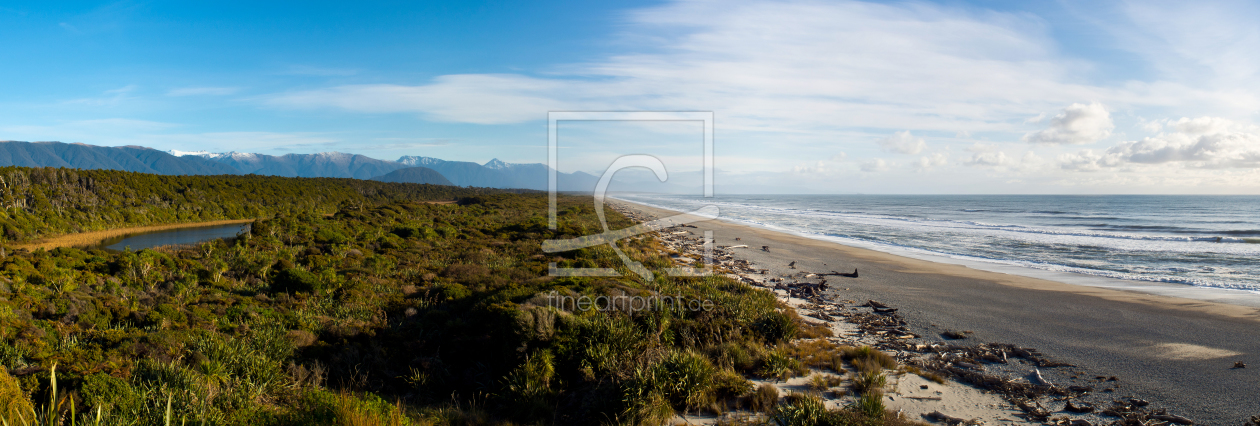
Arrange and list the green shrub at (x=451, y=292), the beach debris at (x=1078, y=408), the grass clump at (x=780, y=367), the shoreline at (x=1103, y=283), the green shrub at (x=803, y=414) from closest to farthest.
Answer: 1. the green shrub at (x=803, y=414)
2. the beach debris at (x=1078, y=408)
3. the grass clump at (x=780, y=367)
4. the green shrub at (x=451, y=292)
5. the shoreline at (x=1103, y=283)

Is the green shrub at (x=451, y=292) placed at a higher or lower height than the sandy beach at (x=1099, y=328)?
higher

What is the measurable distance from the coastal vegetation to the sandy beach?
3.02 meters

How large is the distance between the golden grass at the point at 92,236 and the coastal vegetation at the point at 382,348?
612 inches

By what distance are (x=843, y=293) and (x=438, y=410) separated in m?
11.2

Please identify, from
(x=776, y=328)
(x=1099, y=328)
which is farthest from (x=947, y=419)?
(x=1099, y=328)

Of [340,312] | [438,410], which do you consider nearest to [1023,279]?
[438,410]

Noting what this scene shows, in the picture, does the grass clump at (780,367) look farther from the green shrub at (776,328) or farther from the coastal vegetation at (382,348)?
the green shrub at (776,328)

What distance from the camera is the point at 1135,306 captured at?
12.1m

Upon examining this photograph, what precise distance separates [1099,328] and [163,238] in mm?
41797

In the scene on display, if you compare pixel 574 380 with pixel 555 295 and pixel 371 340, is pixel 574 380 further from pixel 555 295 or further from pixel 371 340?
pixel 371 340

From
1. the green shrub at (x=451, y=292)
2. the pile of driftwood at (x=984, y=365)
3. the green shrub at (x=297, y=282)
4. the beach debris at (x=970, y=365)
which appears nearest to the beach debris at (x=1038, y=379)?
the pile of driftwood at (x=984, y=365)

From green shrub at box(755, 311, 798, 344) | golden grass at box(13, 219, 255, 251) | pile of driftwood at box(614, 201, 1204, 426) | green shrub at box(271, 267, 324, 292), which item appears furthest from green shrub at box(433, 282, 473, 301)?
golden grass at box(13, 219, 255, 251)

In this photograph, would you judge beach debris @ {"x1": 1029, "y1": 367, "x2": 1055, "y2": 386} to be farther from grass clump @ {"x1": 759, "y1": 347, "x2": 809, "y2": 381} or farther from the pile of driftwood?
grass clump @ {"x1": 759, "y1": 347, "x2": 809, "y2": 381}

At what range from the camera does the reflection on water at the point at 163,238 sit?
25944mm
